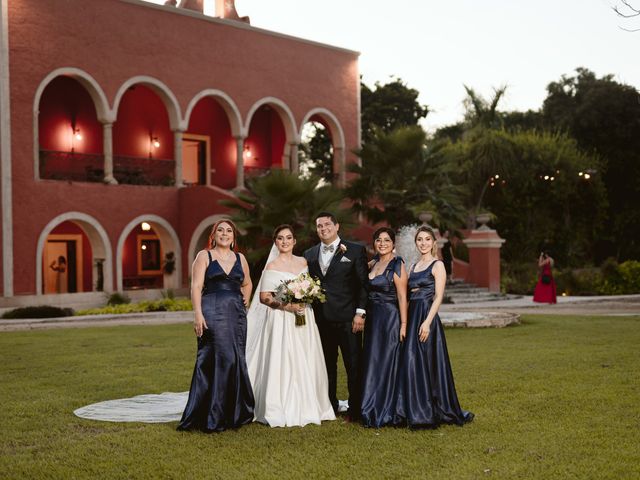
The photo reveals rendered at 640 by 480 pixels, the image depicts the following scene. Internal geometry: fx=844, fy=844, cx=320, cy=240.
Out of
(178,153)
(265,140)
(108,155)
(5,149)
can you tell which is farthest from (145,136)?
(5,149)

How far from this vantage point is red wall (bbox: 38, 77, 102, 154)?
2472 cm

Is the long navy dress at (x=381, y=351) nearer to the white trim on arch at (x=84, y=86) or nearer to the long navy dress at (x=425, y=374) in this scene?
the long navy dress at (x=425, y=374)

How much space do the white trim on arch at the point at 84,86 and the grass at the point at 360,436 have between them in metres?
12.0

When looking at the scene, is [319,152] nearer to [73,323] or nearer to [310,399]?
[73,323]

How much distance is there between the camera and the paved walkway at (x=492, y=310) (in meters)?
17.6

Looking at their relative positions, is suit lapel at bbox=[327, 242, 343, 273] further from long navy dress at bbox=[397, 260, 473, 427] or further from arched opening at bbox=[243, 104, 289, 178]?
arched opening at bbox=[243, 104, 289, 178]

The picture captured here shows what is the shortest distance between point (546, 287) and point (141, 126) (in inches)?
532

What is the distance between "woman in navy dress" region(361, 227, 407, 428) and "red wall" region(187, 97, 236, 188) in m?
21.9

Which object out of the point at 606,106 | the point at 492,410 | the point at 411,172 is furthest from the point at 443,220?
the point at 606,106

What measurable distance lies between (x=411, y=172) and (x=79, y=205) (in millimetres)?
9184

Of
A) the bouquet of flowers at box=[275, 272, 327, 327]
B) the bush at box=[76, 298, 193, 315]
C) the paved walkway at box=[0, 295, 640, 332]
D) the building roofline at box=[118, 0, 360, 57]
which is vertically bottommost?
the paved walkway at box=[0, 295, 640, 332]

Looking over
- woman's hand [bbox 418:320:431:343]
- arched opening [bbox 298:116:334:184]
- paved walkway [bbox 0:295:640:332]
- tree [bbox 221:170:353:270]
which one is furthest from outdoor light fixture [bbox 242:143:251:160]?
woman's hand [bbox 418:320:431:343]

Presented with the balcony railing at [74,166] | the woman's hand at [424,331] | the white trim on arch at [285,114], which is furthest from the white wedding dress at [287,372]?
the white trim on arch at [285,114]

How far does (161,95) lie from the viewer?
81.9ft
